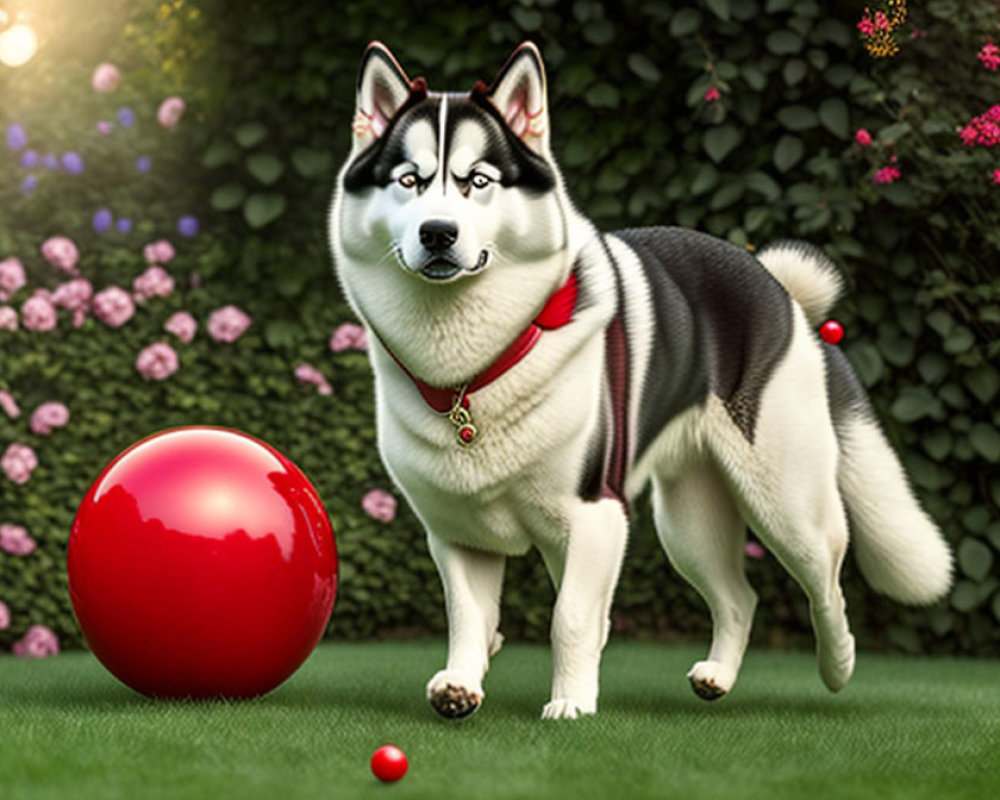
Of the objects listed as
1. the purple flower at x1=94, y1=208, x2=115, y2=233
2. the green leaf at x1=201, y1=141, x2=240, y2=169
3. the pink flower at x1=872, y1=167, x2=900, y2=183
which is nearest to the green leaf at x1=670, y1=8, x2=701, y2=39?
the pink flower at x1=872, y1=167, x2=900, y2=183

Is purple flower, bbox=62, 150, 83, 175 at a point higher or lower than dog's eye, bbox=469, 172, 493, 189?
lower

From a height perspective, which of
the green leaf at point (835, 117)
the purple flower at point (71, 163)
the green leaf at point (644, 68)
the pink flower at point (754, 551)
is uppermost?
the green leaf at point (644, 68)

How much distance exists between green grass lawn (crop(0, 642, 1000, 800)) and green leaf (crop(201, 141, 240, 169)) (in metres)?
1.92

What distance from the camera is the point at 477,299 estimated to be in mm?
3180

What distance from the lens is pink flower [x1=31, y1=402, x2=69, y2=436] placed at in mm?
5066

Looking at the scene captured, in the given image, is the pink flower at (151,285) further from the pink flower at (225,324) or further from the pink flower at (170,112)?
the pink flower at (170,112)

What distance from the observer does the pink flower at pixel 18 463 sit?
5000 mm

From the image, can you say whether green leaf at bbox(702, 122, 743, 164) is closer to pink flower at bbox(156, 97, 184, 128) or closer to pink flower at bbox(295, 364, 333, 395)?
pink flower at bbox(295, 364, 333, 395)

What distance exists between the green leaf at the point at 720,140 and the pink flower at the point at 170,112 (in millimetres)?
1908

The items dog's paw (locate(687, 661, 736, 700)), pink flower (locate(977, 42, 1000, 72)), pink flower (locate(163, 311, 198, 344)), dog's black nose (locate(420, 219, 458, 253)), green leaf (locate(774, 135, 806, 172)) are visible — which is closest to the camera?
dog's black nose (locate(420, 219, 458, 253))

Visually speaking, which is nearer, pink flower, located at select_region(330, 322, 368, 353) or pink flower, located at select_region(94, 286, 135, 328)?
pink flower, located at select_region(94, 286, 135, 328)

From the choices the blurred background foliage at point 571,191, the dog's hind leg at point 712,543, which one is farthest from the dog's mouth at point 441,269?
the blurred background foliage at point 571,191

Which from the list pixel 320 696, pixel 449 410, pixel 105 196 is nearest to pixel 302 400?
pixel 105 196

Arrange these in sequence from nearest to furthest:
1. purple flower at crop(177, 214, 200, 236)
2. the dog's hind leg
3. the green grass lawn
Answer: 1. the green grass lawn
2. the dog's hind leg
3. purple flower at crop(177, 214, 200, 236)
